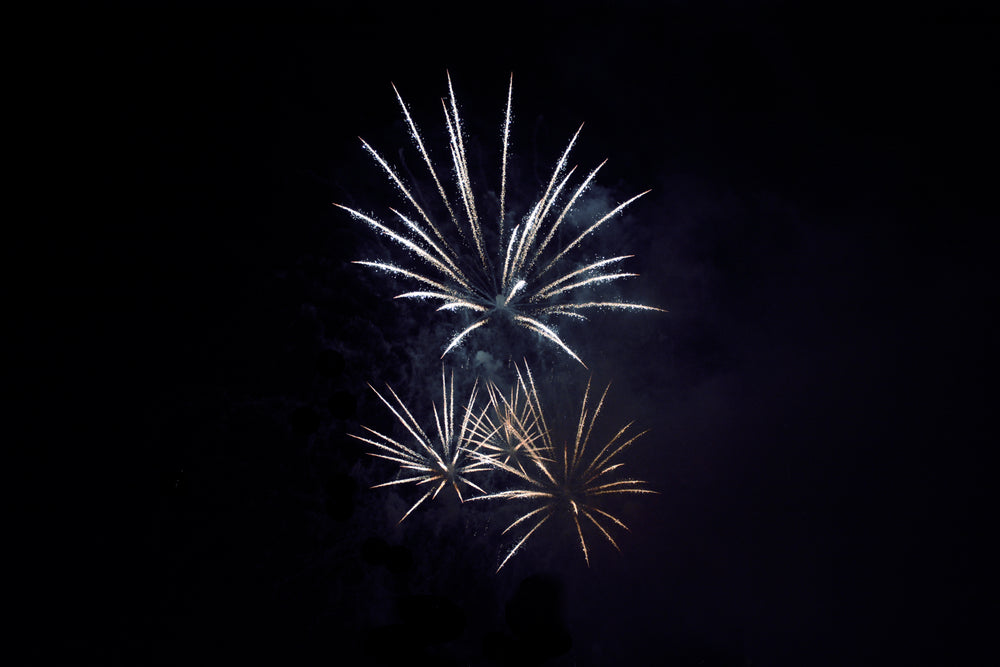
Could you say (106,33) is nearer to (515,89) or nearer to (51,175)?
(51,175)

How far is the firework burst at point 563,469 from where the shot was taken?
1532 cm

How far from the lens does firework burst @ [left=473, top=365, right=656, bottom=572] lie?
50.3 feet

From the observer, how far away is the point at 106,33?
15703 millimetres

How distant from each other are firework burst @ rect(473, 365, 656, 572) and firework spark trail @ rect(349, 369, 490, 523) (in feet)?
2.49

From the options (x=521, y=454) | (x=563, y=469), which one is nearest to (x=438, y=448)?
(x=521, y=454)

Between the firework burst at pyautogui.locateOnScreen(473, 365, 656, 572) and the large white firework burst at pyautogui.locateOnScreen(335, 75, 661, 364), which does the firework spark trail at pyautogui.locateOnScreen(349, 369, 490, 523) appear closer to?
the firework burst at pyautogui.locateOnScreen(473, 365, 656, 572)

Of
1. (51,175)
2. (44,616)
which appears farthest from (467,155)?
(44,616)

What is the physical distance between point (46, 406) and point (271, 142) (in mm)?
13305

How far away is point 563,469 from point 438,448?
5445 millimetres

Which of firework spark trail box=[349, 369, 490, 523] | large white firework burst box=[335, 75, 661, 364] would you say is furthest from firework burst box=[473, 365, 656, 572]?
large white firework burst box=[335, 75, 661, 364]

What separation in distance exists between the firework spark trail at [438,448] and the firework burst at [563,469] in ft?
2.49

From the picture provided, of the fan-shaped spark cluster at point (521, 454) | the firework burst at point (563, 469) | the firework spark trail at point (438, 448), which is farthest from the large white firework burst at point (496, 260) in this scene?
the firework spark trail at point (438, 448)

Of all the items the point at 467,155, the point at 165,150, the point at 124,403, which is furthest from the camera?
the point at 467,155

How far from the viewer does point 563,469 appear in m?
15.8
